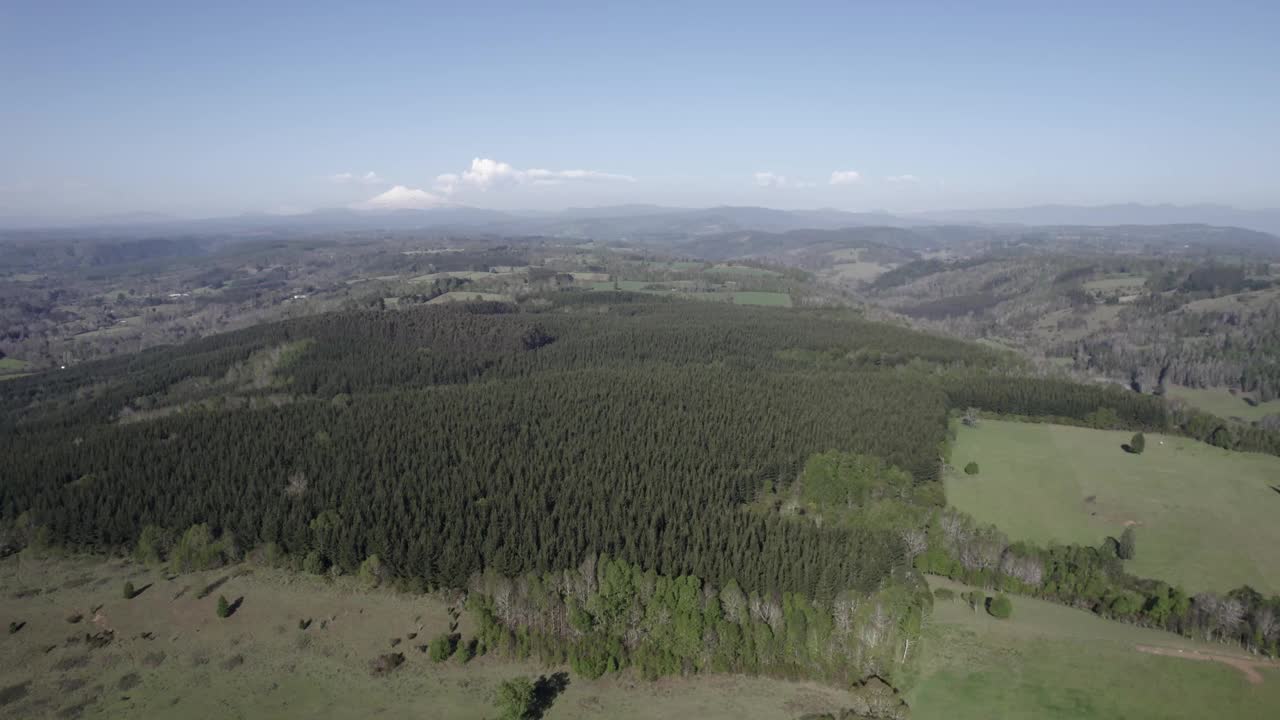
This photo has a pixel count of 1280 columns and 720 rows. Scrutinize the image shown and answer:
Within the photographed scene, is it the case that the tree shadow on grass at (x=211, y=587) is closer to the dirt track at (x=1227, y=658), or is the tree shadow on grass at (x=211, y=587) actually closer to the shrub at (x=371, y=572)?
the shrub at (x=371, y=572)

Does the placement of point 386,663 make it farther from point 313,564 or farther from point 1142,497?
point 1142,497

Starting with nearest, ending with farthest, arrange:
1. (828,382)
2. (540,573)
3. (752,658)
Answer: (752,658) < (540,573) < (828,382)

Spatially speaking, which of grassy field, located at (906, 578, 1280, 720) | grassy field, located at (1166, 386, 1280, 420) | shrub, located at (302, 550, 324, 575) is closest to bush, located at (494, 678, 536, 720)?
shrub, located at (302, 550, 324, 575)

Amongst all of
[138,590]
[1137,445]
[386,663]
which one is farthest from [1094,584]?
[138,590]

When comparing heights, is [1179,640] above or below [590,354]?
below

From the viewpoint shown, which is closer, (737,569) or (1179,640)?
(1179,640)

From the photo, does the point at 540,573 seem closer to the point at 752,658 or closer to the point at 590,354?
the point at 752,658

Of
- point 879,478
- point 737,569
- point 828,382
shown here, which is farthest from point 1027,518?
point 828,382
